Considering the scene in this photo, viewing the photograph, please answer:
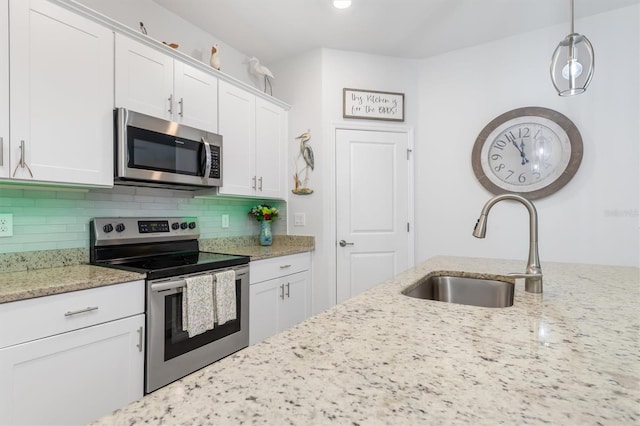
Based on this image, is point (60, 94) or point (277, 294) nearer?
point (60, 94)

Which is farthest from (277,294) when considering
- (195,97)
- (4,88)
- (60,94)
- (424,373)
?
(424,373)

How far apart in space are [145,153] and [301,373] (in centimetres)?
179

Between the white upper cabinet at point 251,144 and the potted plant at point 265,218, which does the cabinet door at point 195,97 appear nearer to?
the white upper cabinet at point 251,144

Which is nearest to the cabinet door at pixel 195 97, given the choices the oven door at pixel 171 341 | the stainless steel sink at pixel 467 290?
the oven door at pixel 171 341

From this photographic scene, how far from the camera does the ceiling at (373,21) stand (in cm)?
245

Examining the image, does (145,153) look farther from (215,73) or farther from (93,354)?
(93,354)

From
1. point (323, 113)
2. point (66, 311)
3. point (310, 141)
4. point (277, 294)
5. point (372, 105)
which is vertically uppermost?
point (372, 105)

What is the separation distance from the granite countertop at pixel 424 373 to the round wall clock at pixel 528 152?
85.9 inches

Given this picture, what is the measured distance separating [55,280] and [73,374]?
1.32 ft

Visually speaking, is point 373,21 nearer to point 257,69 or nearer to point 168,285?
point 257,69

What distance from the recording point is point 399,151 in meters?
3.29

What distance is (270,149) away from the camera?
2986mm

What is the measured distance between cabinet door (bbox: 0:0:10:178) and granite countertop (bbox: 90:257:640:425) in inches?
59.0

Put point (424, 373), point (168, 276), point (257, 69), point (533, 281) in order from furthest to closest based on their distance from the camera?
point (257, 69) < point (168, 276) < point (533, 281) < point (424, 373)
